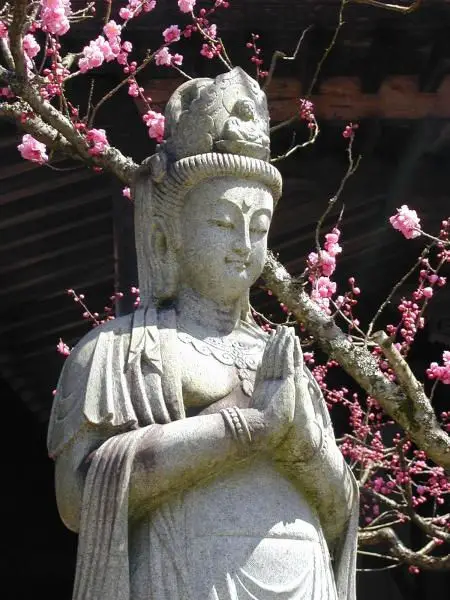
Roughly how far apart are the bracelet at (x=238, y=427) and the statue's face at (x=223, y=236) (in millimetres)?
596

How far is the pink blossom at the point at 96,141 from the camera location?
25.4ft

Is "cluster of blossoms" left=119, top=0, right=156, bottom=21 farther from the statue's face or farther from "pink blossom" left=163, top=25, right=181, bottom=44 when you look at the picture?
the statue's face

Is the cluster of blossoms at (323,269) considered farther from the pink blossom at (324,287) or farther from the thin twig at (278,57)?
Answer: the thin twig at (278,57)

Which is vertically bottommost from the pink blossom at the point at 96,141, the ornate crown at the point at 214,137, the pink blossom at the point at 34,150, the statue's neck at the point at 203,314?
the statue's neck at the point at 203,314

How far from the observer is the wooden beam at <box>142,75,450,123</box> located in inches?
362

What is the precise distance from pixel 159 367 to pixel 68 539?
9.57 meters

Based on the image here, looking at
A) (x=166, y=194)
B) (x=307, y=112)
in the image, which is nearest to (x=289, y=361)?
(x=166, y=194)

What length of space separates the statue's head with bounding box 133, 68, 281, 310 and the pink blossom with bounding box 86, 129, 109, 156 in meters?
2.36

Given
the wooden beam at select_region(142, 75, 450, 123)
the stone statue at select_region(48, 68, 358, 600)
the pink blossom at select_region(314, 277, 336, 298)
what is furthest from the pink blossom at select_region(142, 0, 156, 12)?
the stone statue at select_region(48, 68, 358, 600)

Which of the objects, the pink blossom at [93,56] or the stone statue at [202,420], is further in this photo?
the pink blossom at [93,56]

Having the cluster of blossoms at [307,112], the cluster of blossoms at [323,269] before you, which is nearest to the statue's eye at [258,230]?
the cluster of blossoms at [323,269]

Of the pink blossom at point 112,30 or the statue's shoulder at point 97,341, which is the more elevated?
the pink blossom at point 112,30

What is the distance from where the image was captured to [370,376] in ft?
23.7

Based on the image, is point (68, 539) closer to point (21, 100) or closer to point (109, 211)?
point (109, 211)
